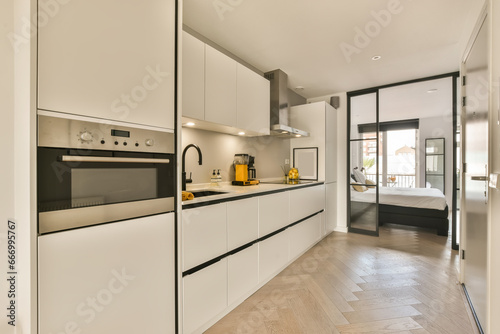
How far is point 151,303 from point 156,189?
620mm

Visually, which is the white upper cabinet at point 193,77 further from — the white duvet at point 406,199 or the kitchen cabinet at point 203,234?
the white duvet at point 406,199

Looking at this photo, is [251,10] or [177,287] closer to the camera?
[177,287]

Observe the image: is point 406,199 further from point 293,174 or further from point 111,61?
point 111,61

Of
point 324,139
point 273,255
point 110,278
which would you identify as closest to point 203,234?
point 110,278

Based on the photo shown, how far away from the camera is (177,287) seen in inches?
54.4

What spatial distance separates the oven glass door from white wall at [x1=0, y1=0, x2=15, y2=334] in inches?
6.0

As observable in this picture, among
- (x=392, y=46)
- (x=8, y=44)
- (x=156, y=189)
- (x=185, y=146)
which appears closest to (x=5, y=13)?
(x=8, y=44)

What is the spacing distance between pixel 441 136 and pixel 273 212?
6810mm

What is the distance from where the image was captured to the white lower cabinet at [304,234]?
2.77 metres

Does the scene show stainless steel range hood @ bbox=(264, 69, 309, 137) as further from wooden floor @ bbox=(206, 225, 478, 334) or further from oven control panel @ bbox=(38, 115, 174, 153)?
oven control panel @ bbox=(38, 115, 174, 153)

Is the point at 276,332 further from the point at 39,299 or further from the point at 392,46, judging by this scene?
the point at 392,46

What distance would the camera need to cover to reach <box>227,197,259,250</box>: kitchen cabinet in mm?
1819

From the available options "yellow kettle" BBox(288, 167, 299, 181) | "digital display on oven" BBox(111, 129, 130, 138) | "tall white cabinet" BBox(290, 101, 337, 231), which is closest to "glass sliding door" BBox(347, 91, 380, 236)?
"tall white cabinet" BBox(290, 101, 337, 231)

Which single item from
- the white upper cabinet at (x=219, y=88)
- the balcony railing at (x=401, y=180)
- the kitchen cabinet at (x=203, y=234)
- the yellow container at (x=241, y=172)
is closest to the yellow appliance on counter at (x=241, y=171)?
the yellow container at (x=241, y=172)
